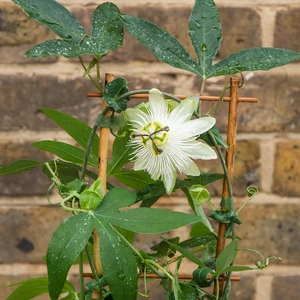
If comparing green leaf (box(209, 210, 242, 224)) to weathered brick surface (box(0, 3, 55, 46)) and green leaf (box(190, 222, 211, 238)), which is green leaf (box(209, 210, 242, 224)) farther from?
weathered brick surface (box(0, 3, 55, 46))

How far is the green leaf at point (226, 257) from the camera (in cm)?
51

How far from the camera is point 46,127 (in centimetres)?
89

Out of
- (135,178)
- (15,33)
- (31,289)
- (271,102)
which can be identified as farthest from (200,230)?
(15,33)

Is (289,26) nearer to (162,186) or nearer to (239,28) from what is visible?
(239,28)

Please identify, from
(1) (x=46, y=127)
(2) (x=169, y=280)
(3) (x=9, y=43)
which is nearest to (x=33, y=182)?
(1) (x=46, y=127)

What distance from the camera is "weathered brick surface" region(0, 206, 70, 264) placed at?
895mm

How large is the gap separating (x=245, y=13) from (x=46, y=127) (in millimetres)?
371

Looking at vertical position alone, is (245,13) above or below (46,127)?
above

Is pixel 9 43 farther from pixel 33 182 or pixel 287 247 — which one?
pixel 287 247

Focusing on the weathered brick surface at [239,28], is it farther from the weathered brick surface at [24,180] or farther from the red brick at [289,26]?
the weathered brick surface at [24,180]

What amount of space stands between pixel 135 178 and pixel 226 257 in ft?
0.54

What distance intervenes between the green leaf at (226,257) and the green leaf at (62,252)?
0.13 metres

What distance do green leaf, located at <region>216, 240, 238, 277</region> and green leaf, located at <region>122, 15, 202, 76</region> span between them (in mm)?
180

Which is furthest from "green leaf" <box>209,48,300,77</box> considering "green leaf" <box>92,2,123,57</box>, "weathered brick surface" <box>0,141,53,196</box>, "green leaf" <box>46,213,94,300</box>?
"weathered brick surface" <box>0,141,53,196</box>
